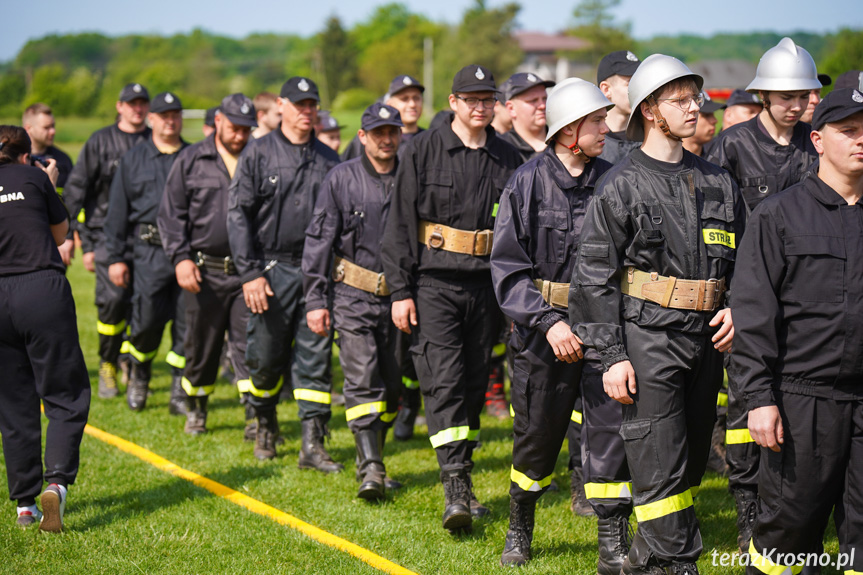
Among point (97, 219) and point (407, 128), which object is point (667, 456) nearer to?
point (407, 128)

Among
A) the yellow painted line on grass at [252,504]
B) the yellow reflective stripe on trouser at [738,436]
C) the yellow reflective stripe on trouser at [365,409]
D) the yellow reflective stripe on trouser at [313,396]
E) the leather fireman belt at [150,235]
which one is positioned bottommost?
the yellow painted line on grass at [252,504]

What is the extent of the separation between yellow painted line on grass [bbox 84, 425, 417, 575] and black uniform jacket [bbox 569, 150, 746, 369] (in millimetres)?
1815

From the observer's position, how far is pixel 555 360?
5039 millimetres

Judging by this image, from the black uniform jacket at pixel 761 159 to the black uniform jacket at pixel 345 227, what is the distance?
229 centimetres

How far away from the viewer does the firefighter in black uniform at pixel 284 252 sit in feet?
23.1

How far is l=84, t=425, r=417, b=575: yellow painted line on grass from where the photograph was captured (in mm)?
5184

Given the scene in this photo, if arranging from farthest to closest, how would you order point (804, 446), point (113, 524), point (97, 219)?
point (97, 219) < point (113, 524) < point (804, 446)

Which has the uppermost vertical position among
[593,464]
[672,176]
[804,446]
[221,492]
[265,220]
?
[672,176]

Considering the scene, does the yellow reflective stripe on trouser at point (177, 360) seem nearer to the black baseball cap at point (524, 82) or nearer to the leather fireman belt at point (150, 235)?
the leather fireman belt at point (150, 235)

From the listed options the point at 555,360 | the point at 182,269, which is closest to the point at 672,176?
the point at 555,360

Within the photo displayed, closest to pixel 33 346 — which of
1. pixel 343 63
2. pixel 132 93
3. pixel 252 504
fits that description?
pixel 252 504

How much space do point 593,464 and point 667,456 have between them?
0.74 metres

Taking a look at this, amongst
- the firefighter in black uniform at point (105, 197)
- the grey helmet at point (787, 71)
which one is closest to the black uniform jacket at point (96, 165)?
the firefighter in black uniform at point (105, 197)

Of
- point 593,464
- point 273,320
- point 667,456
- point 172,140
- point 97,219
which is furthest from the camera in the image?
point 97,219
